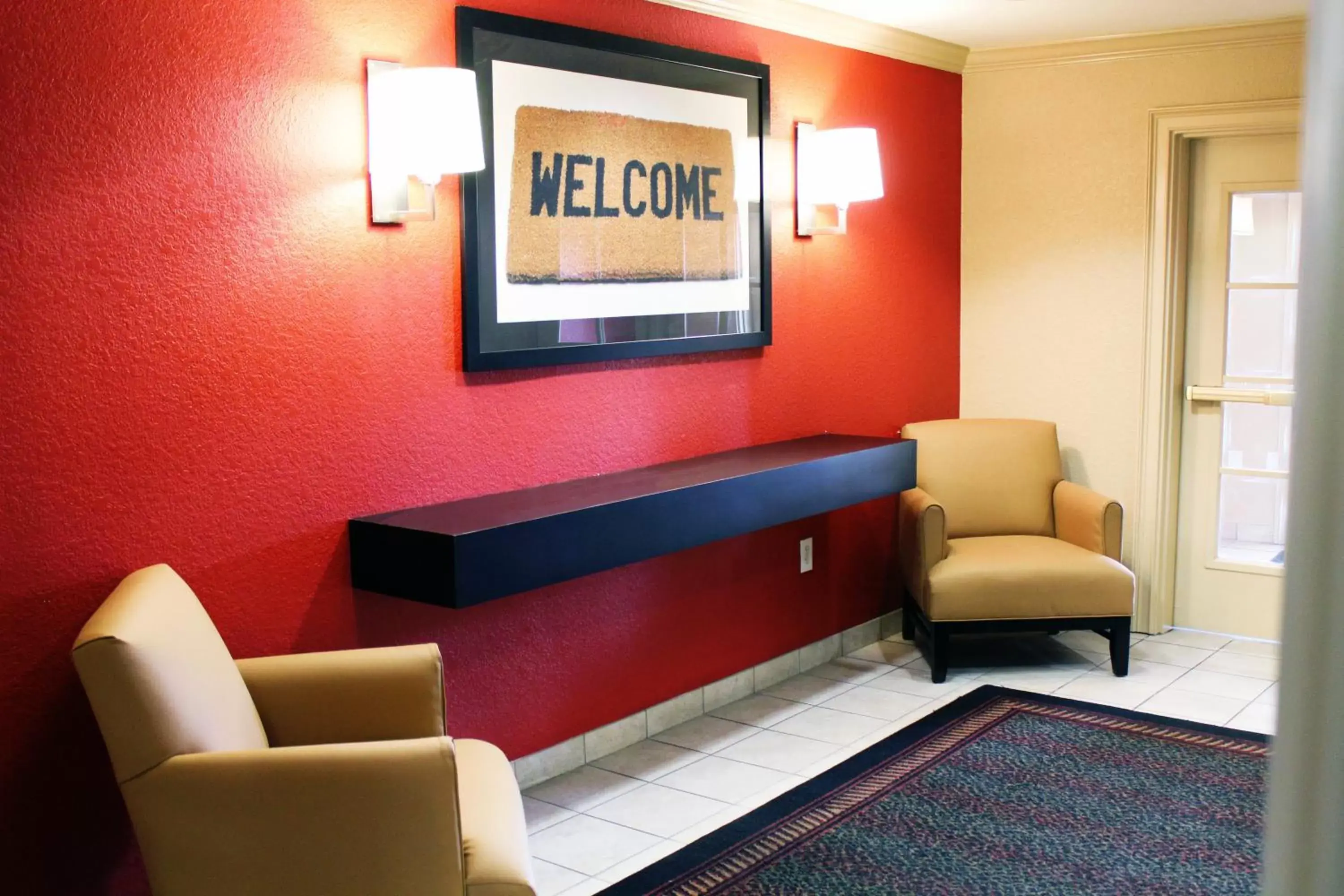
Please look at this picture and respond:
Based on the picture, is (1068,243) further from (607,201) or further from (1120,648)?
(607,201)

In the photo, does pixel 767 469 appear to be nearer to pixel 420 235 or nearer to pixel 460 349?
pixel 460 349

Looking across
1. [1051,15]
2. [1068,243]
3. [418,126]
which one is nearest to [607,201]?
[418,126]

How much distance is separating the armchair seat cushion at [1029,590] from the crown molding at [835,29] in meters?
1.88

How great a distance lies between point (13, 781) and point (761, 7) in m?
3.03

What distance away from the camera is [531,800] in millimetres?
3299

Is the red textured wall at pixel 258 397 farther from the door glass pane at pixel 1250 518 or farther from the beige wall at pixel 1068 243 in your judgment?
the door glass pane at pixel 1250 518

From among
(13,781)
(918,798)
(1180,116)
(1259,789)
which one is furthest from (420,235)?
(1180,116)

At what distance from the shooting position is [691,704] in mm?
3926

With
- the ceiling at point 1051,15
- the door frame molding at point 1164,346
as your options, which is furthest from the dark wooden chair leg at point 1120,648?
the ceiling at point 1051,15

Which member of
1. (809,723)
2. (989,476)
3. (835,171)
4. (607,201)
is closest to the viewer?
(607,201)

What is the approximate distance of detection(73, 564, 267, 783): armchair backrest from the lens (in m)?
1.96

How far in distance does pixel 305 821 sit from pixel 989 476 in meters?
3.23

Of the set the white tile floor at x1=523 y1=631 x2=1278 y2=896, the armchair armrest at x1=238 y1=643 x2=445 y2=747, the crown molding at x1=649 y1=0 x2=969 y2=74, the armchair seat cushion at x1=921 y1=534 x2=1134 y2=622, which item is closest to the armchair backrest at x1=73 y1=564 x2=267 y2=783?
the armchair armrest at x1=238 y1=643 x2=445 y2=747

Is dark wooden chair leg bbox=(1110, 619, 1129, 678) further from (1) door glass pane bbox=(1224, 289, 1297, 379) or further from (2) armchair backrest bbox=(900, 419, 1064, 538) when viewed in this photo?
(1) door glass pane bbox=(1224, 289, 1297, 379)
